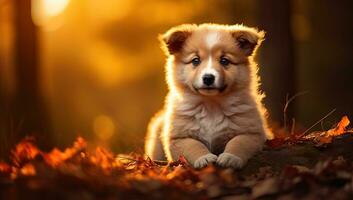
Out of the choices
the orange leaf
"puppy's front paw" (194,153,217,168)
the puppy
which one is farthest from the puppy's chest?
the orange leaf

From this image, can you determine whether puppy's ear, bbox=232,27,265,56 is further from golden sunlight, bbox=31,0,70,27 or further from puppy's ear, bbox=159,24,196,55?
golden sunlight, bbox=31,0,70,27

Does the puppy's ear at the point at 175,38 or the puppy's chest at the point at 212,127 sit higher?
the puppy's ear at the point at 175,38

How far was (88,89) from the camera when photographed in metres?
23.5

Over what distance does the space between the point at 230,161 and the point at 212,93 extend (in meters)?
0.84

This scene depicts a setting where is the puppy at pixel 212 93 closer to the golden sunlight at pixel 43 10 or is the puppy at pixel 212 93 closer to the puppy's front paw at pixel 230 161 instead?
the puppy's front paw at pixel 230 161

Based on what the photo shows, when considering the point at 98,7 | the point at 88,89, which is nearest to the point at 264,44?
the point at 98,7

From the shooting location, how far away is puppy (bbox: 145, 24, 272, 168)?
5.65 meters

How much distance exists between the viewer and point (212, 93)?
5.66 m

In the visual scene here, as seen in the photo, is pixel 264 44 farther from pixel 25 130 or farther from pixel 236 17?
pixel 25 130

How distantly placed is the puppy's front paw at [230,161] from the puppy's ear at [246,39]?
1.34 meters

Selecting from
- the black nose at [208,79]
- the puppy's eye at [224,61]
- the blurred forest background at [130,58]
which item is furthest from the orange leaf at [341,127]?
the blurred forest background at [130,58]

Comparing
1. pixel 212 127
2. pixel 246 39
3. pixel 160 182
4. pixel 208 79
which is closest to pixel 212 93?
pixel 208 79

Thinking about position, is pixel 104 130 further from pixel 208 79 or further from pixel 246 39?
pixel 208 79

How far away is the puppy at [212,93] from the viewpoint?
5.65 meters
